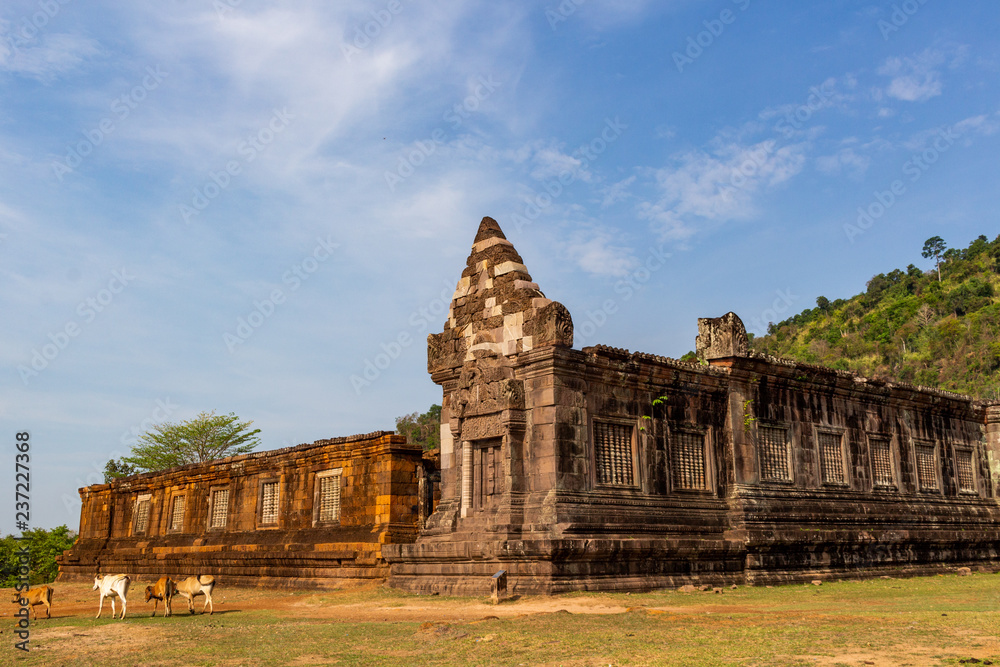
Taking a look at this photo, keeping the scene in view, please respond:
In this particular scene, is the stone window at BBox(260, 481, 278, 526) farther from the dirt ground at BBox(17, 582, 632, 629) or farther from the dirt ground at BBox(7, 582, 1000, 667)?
the dirt ground at BBox(7, 582, 1000, 667)

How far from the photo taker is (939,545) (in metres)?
21.3

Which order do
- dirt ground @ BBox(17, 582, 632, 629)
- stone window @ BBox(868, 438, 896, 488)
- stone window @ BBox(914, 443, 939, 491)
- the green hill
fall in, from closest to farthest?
dirt ground @ BBox(17, 582, 632, 629) → stone window @ BBox(868, 438, 896, 488) → stone window @ BBox(914, 443, 939, 491) → the green hill

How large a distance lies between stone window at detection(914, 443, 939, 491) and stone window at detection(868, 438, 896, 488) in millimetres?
1271

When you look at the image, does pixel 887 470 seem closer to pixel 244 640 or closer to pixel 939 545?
pixel 939 545

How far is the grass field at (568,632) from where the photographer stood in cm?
812

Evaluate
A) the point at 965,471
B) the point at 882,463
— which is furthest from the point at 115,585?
the point at 965,471

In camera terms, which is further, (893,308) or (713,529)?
(893,308)

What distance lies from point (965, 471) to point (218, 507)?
21.4m

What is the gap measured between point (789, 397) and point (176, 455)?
37.1 metres

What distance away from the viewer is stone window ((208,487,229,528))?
2536 centimetres

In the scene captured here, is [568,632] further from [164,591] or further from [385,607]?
[164,591]

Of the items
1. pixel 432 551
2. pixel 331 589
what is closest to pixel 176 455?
pixel 331 589

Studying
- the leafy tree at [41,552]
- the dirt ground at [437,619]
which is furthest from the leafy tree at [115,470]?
the dirt ground at [437,619]

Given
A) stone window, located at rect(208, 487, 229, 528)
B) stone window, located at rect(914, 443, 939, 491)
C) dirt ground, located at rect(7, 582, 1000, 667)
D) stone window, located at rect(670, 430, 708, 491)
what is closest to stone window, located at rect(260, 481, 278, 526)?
stone window, located at rect(208, 487, 229, 528)
